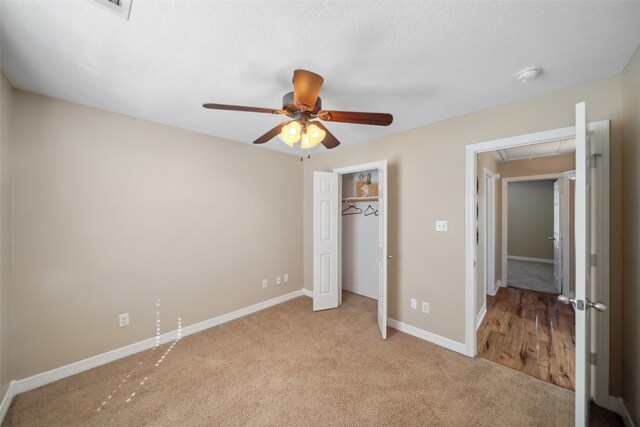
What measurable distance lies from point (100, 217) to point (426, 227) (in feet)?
10.7

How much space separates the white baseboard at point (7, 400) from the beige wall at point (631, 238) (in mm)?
4100

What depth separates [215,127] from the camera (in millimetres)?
2703

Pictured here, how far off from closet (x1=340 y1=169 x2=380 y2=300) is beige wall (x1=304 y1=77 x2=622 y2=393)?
82 cm

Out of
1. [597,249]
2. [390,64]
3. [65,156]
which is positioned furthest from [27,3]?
[597,249]

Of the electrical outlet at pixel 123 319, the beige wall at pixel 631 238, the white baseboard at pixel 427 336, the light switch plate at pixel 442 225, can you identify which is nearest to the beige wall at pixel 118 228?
the electrical outlet at pixel 123 319

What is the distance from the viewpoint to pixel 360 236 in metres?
4.10

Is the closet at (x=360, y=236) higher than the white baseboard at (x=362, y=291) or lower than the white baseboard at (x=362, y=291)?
higher

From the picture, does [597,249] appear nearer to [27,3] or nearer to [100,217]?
[27,3]

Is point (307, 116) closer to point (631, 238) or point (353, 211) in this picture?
point (631, 238)

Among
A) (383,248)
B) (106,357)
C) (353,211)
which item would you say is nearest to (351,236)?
(353,211)

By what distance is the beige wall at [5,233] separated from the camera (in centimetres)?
167

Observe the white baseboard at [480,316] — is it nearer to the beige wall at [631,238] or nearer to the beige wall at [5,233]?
the beige wall at [631,238]

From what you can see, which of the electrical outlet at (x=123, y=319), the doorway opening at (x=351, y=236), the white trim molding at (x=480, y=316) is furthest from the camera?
the white trim molding at (x=480, y=316)

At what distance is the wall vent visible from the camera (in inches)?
43.8
